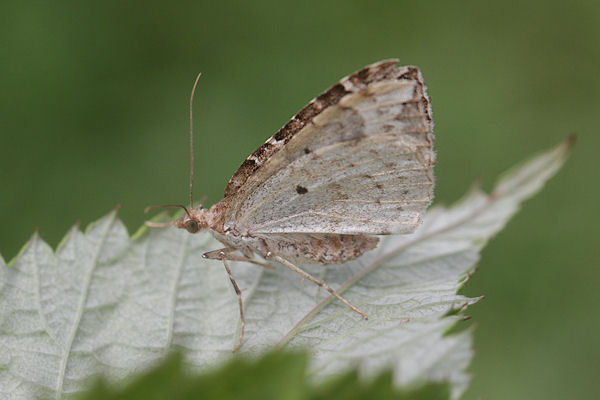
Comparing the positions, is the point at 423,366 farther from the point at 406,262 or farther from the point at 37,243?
the point at 37,243

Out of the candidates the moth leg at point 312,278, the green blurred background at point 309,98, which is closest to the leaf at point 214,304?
the moth leg at point 312,278

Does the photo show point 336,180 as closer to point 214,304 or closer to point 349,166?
point 349,166

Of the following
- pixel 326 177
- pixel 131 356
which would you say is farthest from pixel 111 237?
pixel 326 177

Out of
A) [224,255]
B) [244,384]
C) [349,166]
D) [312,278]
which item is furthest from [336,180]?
[244,384]

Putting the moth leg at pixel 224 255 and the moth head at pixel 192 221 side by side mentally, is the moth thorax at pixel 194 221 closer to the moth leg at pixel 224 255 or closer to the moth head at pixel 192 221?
the moth head at pixel 192 221

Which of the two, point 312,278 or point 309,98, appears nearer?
point 312,278
